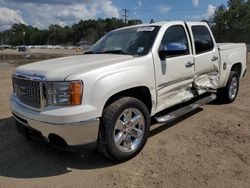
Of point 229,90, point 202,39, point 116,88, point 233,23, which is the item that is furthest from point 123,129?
point 233,23

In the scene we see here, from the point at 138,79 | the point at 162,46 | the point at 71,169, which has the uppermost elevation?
the point at 162,46

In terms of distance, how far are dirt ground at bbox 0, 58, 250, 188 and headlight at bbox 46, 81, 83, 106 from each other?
96 centimetres

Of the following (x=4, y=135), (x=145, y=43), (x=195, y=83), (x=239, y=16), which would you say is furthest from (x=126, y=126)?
(x=239, y=16)

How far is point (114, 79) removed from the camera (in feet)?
13.5

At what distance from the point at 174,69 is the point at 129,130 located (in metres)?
1.37

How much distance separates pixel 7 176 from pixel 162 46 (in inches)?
116

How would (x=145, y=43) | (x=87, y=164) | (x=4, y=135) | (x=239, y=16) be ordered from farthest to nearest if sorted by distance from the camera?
(x=239, y=16) < (x=4, y=135) < (x=145, y=43) < (x=87, y=164)

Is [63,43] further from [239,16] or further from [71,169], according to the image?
[71,169]

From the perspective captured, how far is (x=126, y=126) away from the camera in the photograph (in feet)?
14.4

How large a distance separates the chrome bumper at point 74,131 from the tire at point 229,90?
14.2 feet

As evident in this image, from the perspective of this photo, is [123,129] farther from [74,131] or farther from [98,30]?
[98,30]

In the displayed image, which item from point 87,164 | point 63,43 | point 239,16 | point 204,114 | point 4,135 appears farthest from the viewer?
point 63,43

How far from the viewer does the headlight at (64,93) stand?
383 centimetres

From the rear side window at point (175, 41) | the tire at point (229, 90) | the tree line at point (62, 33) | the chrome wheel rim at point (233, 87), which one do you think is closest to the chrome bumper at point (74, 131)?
the rear side window at point (175, 41)
